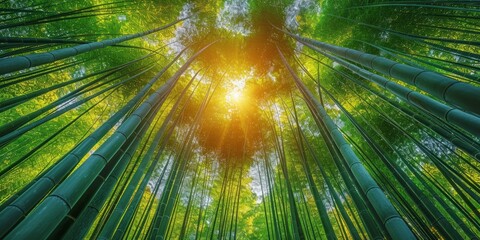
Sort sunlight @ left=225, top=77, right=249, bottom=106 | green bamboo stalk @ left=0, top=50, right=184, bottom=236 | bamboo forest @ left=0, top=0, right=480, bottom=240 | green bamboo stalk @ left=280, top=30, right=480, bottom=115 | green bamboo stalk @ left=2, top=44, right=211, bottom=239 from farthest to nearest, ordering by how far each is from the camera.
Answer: sunlight @ left=225, top=77, right=249, bottom=106 < bamboo forest @ left=0, top=0, right=480, bottom=240 < green bamboo stalk @ left=0, top=50, right=184, bottom=236 < green bamboo stalk @ left=280, top=30, right=480, bottom=115 < green bamboo stalk @ left=2, top=44, right=211, bottom=239

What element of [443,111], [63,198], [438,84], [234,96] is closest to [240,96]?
[234,96]

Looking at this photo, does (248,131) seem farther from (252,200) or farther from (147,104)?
(147,104)

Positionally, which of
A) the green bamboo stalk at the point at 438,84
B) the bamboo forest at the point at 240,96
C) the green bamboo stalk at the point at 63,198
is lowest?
the green bamboo stalk at the point at 63,198

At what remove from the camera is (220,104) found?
490 cm

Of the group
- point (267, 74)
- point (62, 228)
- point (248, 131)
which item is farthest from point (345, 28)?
point (62, 228)

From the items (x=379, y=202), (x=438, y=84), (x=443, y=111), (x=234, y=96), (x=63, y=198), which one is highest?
(x=234, y=96)

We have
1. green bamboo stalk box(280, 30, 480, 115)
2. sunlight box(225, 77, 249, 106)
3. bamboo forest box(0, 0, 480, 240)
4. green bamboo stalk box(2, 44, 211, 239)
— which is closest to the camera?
green bamboo stalk box(2, 44, 211, 239)

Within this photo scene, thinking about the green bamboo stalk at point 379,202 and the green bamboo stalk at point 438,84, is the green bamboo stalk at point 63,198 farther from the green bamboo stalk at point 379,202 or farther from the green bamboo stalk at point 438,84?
the green bamboo stalk at point 438,84

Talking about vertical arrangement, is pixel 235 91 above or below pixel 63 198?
above

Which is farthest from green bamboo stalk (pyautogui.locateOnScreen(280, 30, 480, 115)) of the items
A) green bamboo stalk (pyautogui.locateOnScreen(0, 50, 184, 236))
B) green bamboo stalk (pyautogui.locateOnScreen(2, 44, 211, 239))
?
green bamboo stalk (pyautogui.locateOnScreen(0, 50, 184, 236))

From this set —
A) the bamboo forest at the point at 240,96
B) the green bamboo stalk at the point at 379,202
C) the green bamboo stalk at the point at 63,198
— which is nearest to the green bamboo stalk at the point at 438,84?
the green bamboo stalk at the point at 379,202

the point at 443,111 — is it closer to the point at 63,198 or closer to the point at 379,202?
the point at 379,202

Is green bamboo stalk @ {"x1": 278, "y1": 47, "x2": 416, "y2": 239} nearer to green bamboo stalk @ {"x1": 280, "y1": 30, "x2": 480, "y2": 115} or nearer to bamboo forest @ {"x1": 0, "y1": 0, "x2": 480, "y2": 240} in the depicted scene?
green bamboo stalk @ {"x1": 280, "y1": 30, "x2": 480, "y2": 115}

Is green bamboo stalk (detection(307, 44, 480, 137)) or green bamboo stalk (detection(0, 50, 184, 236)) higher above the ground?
green bamboo stalk (detection(307, 44, 480, 137))
